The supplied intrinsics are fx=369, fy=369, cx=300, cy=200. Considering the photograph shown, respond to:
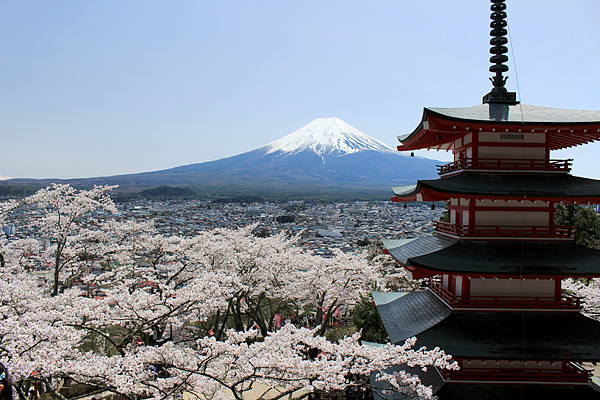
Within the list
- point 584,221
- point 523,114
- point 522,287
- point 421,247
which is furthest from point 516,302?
point 584,221

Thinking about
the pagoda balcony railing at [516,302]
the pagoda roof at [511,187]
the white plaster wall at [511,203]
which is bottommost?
the pagoda balcony railing at [516,302]

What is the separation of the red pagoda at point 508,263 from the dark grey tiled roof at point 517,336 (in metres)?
0.02

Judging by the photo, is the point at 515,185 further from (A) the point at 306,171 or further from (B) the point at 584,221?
(A) the point at 306,171

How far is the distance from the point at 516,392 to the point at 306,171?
12492 cm

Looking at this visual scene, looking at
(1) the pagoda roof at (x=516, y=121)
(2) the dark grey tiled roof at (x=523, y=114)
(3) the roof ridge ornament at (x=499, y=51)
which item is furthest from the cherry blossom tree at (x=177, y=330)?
(3) the roof ridge ornament at (x=499, y=51)

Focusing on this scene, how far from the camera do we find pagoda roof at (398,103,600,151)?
6.76m

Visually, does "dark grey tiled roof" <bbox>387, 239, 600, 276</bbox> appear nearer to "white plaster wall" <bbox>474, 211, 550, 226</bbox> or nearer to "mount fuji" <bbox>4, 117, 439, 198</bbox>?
"white plaster wall" <bbox>474, 211, 550, 226</bbox>

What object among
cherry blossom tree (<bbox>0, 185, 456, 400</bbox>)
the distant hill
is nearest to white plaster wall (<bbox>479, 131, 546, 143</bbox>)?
cherry blossom tree (<bbox>0, 185, 456, 400</bbox>)

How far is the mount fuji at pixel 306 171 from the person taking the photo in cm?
10462

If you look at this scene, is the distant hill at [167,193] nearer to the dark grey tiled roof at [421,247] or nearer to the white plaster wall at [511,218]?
the dark grey tiled roof at [421,247]

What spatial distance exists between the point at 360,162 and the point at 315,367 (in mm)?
141577

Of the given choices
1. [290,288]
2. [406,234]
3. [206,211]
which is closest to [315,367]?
[290,288]

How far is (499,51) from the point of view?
7.97 metres

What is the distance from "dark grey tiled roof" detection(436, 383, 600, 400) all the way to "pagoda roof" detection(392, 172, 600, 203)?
11.1 feet
